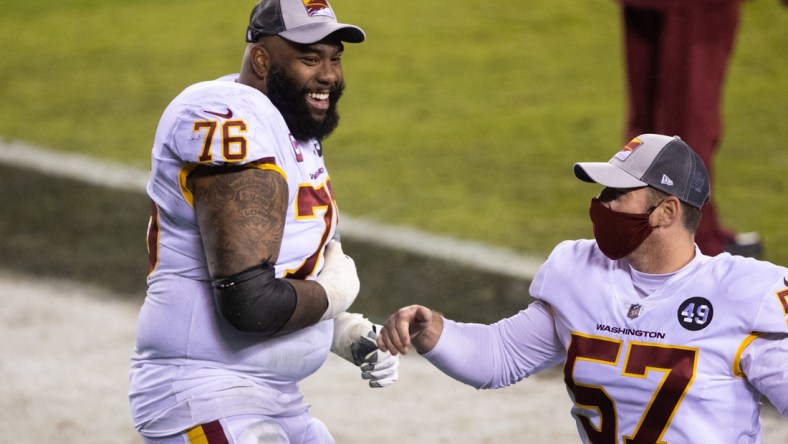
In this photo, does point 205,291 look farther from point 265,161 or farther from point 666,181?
point 666,181

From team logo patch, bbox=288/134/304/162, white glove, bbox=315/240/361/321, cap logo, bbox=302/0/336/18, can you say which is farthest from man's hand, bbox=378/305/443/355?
cap logo, bbox=302/0/336/18

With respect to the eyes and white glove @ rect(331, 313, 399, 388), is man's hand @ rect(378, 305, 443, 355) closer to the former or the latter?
white glove @ rect(331, 313, 399, 388)

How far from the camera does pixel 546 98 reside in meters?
11.8

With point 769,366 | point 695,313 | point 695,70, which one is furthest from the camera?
point 695,70

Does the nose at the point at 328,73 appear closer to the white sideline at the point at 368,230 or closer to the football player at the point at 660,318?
the football player at the point at 660,318

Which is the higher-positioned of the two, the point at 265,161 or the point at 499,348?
the point at 265,161

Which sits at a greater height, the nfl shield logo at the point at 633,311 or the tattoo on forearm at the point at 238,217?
the tattoo on forearm at the point at 238,217

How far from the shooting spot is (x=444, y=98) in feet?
39.1

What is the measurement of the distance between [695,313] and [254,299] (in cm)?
113

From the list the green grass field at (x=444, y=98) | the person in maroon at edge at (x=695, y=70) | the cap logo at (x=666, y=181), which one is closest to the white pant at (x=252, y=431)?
the cap logo at (x=666, y=181)

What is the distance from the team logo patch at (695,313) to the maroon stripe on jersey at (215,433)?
124 cm

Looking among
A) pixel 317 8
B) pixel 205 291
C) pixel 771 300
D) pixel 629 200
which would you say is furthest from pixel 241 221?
pixel 771 300

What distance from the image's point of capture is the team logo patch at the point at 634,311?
3684 millimetres

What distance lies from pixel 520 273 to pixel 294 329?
164 inches
